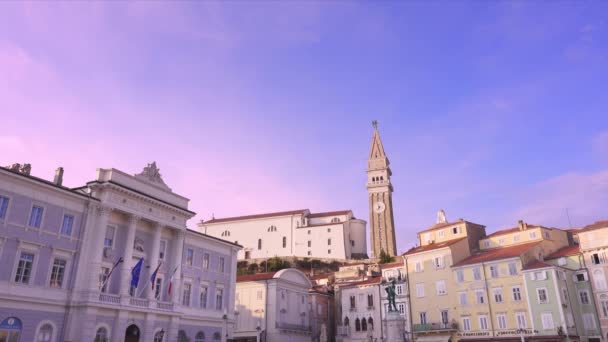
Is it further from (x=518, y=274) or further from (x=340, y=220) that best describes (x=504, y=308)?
(x=340, y=220)

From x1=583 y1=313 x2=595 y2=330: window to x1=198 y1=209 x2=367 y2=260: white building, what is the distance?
67155 mm

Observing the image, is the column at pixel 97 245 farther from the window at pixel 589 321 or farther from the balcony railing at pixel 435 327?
the window at pixel 589 321

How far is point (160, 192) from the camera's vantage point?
41.4 metres

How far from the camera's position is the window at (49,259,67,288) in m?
32.6

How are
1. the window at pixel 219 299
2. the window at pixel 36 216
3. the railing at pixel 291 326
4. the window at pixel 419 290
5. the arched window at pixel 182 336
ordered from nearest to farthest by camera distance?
the window at pixel 36 216 < the arched window at pixel 182 336 < the window at pixel 219 299 < the railing at pixel 291 326 < the window at pixel 419 290

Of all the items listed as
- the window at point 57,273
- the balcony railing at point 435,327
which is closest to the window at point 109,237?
the window at point 57,273

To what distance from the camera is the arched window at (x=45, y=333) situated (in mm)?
31078

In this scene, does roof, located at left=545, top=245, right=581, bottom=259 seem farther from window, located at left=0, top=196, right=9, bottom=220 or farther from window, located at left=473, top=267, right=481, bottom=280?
window, located at left=0, top=196, right=9, bottom=220

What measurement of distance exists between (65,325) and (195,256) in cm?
1376

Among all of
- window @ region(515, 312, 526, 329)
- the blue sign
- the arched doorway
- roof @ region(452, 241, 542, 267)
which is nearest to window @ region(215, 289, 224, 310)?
the arched doorway

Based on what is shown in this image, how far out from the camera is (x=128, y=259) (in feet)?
122

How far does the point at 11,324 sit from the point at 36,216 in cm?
681

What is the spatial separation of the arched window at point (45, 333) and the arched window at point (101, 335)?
302 cm

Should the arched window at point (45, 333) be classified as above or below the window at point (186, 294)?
below
